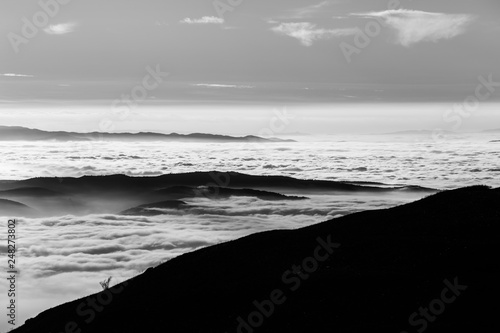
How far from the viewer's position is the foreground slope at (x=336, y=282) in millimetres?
29922

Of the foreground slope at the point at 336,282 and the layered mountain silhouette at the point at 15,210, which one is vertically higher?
the layered mountain silhouette at the point at 15,210

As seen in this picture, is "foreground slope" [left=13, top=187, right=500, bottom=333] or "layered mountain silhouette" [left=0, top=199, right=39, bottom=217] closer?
"foreground slope" [left=13, top=187, right=500, bottom=333]

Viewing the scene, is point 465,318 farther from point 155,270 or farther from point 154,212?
point 154,212

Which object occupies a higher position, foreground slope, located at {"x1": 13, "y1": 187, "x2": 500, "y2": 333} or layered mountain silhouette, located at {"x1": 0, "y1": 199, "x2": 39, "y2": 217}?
layered mountain silhouette, located at {"x1": 0, "y1": 199, "x2": 39, "y2": 217}

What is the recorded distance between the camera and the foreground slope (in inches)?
1178

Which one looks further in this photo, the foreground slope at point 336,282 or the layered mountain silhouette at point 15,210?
the layered mountain silhouette at point 15,210

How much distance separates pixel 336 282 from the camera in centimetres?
3416

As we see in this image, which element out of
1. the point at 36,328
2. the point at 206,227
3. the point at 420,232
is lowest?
the point at 36,328

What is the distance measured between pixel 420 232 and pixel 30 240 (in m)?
117

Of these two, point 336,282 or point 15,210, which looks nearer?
point 336,282

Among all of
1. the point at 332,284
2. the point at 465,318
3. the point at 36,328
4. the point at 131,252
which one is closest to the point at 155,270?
the point at 36,328

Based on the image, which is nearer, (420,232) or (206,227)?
(420,232)

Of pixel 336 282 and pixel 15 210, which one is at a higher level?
pixel 15 210

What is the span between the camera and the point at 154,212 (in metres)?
189
